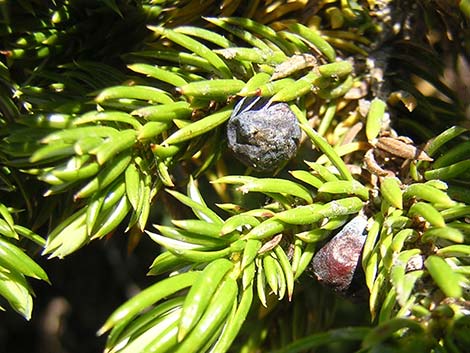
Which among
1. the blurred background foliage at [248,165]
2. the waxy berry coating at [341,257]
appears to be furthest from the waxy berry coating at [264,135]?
the waxy berry coating at [341,257]

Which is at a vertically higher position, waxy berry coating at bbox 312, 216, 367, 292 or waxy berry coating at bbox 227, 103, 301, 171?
waxy berry coating at bbox 227, 103, 301, 171

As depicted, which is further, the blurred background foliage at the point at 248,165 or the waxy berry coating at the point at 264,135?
the waxy berry coating at the point at 264,135

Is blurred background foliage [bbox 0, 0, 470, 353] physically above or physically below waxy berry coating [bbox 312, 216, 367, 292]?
above

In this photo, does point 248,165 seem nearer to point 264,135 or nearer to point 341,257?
point 264,135

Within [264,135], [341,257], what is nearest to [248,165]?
[264,135]

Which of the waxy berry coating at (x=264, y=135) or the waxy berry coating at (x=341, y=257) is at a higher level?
the waxy berry coating at (x=264, y=135)

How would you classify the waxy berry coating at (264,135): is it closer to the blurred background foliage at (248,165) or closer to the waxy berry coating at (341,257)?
the blurred background foliage at (248,165)

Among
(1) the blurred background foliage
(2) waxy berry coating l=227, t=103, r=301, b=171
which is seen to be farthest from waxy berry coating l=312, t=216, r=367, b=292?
(2) waxy berry coating l=227, t=103, r=301, b=171

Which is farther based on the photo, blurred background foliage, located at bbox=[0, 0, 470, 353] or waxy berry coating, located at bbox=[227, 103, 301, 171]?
waxy berry coating, located at bbox=[227, 103, 301, 171]

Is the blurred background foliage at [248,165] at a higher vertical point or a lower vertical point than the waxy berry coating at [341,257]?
higher

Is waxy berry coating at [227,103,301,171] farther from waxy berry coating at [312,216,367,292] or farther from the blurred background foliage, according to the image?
waxy berry coating at [312,216,367,292]
